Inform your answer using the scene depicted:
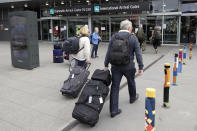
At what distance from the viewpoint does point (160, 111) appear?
4438 mm

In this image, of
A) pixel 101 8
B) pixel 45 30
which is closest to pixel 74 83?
pixel 101 8

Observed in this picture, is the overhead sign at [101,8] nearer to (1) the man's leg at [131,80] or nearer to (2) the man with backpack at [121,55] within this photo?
(1) the man's leg at [131,80]

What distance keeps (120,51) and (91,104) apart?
43.3 inches

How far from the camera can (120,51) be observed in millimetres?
3838

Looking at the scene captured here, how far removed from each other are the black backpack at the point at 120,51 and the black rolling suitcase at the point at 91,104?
512 mm

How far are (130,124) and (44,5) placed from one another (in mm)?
21608

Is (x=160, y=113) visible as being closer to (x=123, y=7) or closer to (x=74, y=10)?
(x=123, y=7)

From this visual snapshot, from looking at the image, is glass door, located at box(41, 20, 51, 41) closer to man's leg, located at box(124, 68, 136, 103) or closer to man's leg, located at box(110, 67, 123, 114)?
man's leg, located at box(124, 68, 136, 103)

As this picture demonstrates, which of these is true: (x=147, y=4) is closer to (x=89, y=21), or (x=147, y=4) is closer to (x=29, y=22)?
(x=89, y=21)

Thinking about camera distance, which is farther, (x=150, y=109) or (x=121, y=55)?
(x=121, y=55)

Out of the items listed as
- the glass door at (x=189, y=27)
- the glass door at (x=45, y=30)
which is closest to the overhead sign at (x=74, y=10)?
the glass door at (x=45, y=30)

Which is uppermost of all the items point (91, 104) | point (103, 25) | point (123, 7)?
point (123, 7)

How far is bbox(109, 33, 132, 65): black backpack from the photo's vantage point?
383 centimetres

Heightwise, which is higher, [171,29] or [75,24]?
[75,24]
